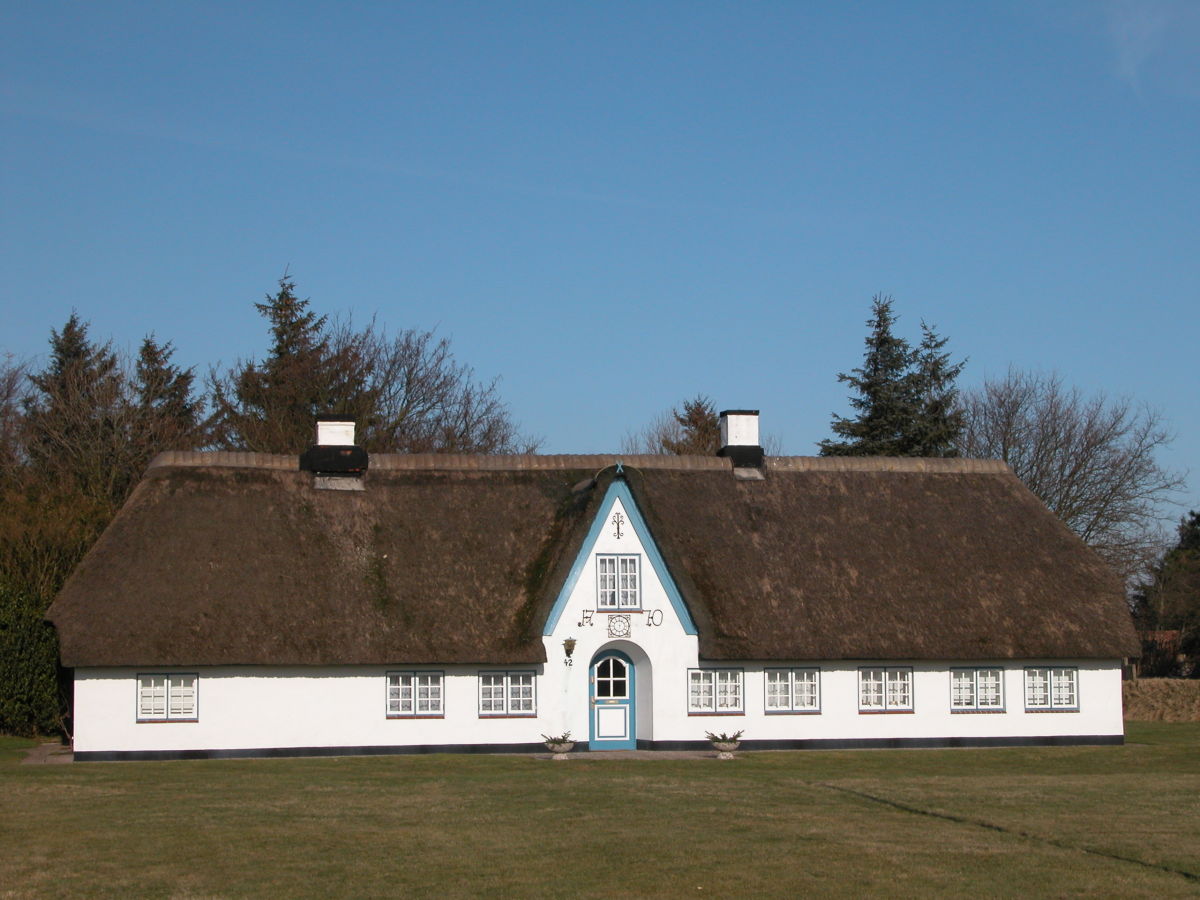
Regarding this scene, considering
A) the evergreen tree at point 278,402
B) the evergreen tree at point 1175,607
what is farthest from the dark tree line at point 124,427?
the evergreen tree at point 1175,607

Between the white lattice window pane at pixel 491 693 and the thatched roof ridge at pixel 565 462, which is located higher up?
the thatched roof ridge at pixel 565 462

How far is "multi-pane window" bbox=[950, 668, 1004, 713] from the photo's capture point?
3034 centimetres

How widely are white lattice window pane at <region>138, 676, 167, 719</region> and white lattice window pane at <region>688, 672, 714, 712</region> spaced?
1029 cm

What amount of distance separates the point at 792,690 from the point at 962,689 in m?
3.74

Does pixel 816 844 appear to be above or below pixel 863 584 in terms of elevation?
below

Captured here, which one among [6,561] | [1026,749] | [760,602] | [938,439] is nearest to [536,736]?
[760,602]

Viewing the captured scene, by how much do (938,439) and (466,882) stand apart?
38.0 m

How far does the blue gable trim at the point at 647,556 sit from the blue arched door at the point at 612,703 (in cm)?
150

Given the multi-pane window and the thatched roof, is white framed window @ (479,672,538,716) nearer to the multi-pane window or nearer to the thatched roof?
the thatched roof

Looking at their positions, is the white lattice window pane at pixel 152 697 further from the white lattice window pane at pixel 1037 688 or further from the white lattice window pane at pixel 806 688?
the white lattice window pane at pixel 1037 688

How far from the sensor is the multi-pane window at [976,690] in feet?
99.6

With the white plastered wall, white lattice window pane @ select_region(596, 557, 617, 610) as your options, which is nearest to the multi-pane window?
the white plastered wall

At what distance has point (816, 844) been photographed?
53.6 feet

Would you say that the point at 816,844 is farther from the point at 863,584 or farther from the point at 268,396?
the point at 268,396
